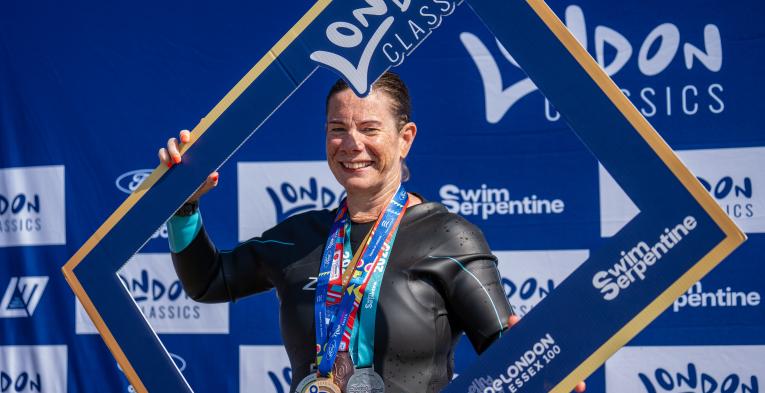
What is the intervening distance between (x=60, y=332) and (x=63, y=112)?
859 millimetres

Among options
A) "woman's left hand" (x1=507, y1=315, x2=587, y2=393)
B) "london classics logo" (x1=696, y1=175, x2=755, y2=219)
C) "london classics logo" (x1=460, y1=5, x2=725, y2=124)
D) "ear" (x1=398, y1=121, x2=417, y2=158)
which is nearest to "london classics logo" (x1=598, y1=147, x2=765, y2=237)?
"london classics logo" (x1=696, y1=175, x2=755, y2=219)

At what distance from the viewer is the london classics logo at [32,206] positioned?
3.47 m

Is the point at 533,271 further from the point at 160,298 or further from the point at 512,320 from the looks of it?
the point at 512,320

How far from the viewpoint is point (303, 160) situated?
329 centimetres

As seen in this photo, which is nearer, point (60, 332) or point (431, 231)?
point (431, 231)

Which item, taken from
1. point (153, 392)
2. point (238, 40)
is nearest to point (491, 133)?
point (238, 40)

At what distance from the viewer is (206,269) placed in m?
1.94

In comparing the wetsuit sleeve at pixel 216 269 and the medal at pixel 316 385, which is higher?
the wetsuit sleeve at pixel 216 269

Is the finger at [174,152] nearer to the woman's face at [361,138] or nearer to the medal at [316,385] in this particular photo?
the woman's face at [361,138]

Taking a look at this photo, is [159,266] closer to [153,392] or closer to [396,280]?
[153,392]

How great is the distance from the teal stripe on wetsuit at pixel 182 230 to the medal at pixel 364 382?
0.48 m

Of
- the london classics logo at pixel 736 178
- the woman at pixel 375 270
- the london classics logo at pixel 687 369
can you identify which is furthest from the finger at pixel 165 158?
the london classics logo at pixel 687 369

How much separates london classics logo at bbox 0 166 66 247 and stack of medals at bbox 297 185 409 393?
198cm

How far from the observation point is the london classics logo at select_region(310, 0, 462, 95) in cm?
167
